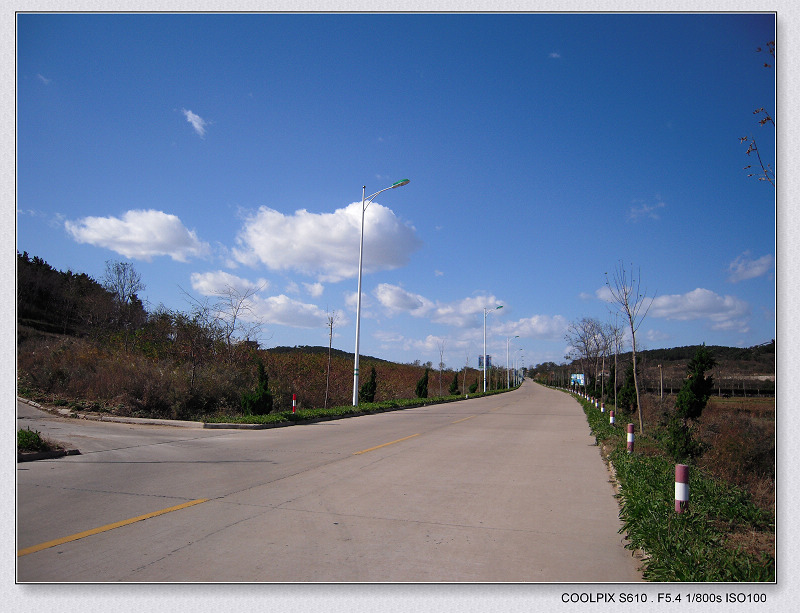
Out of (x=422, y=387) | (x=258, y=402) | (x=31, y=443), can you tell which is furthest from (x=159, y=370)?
(x=422, y=387)

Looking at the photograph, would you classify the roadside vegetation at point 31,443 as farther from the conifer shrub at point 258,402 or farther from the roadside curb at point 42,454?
the conifer shrub at point 258,402

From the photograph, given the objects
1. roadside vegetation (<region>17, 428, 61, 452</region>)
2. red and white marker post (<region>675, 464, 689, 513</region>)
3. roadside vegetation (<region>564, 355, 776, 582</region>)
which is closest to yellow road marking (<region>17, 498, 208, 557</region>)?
roadside vegetation (<region>17, 428, 61, 452</region>)

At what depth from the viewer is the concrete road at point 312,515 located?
15.1 feet

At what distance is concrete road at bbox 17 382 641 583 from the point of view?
461 centimetres

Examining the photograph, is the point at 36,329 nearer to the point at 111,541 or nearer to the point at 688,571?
the point at 111,541

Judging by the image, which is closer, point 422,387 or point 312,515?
point 312,515

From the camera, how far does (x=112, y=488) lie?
24.4ft

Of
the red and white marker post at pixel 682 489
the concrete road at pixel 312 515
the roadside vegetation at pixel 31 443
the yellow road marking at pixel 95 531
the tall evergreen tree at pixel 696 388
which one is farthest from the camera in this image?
the tall evergreen tree at pixel 696 388

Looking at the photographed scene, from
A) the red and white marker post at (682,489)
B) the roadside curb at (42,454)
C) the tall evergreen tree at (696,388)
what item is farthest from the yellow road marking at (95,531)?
the tall evergreen tree at (696,388)

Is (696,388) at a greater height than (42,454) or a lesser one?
greater

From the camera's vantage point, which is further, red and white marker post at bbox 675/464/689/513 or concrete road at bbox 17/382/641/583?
red and white marker post at bbox 675/464/689/513

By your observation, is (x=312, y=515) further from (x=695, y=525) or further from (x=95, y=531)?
(x=695, y=525)

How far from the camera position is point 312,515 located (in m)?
6.30

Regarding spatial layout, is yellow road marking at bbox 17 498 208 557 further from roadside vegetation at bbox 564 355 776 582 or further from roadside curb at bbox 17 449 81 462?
roadside vegetation at bbox 564 355 776 582
